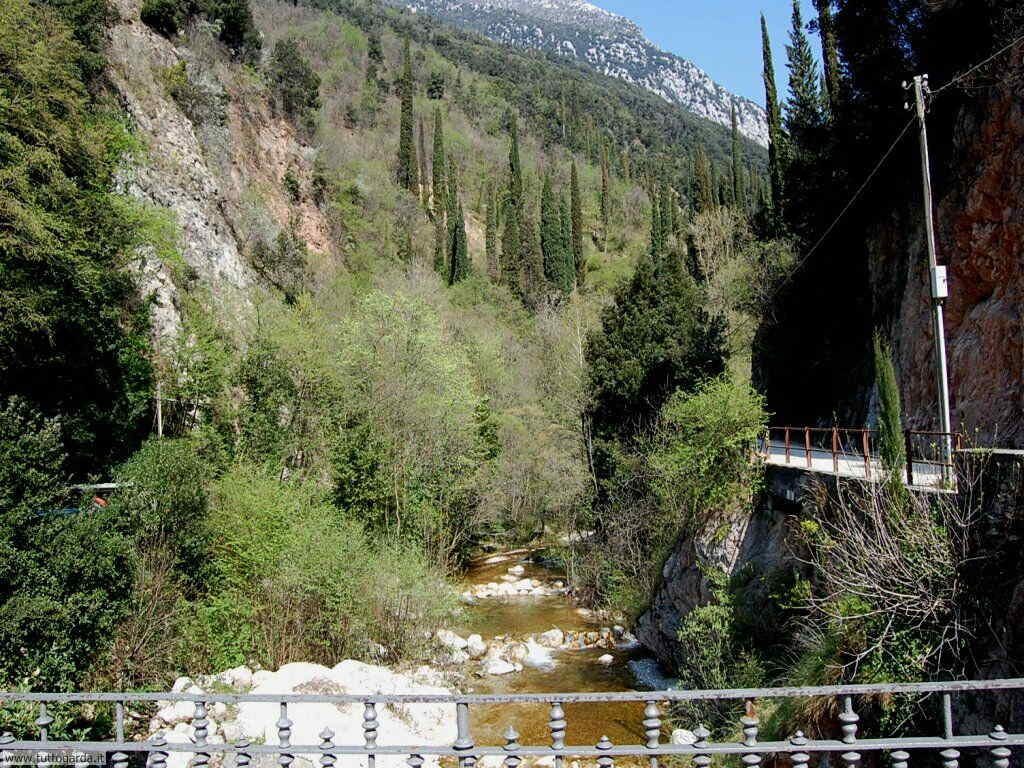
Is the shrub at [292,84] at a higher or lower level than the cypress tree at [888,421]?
higher

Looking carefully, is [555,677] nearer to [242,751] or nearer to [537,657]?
[537,657]

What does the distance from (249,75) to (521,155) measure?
52.6 meters

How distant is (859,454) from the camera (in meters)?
13.7

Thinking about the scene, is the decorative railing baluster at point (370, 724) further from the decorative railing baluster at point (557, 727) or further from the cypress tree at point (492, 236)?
the cypress tree at point (492, 236)

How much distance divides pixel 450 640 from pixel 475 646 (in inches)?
42.7

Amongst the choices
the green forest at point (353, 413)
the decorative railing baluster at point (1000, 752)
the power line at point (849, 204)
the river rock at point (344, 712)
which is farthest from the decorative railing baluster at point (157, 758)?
the power line at point (849, 204)

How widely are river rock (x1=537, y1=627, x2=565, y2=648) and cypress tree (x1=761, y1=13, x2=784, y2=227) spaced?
75.6 ft

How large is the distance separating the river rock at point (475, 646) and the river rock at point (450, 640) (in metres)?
0.14

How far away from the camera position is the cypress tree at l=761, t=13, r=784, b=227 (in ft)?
118

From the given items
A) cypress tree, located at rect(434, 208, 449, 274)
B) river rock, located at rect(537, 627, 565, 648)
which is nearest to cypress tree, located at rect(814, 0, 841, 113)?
river rock, located at rect(537, 627, 565, 648)

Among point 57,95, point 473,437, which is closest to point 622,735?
point 473,437

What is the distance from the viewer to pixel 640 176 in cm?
9725

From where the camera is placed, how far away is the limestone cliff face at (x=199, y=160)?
2989 centimetres

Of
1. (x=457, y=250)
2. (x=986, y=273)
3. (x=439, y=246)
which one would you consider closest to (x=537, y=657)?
(x=986, y=273)
